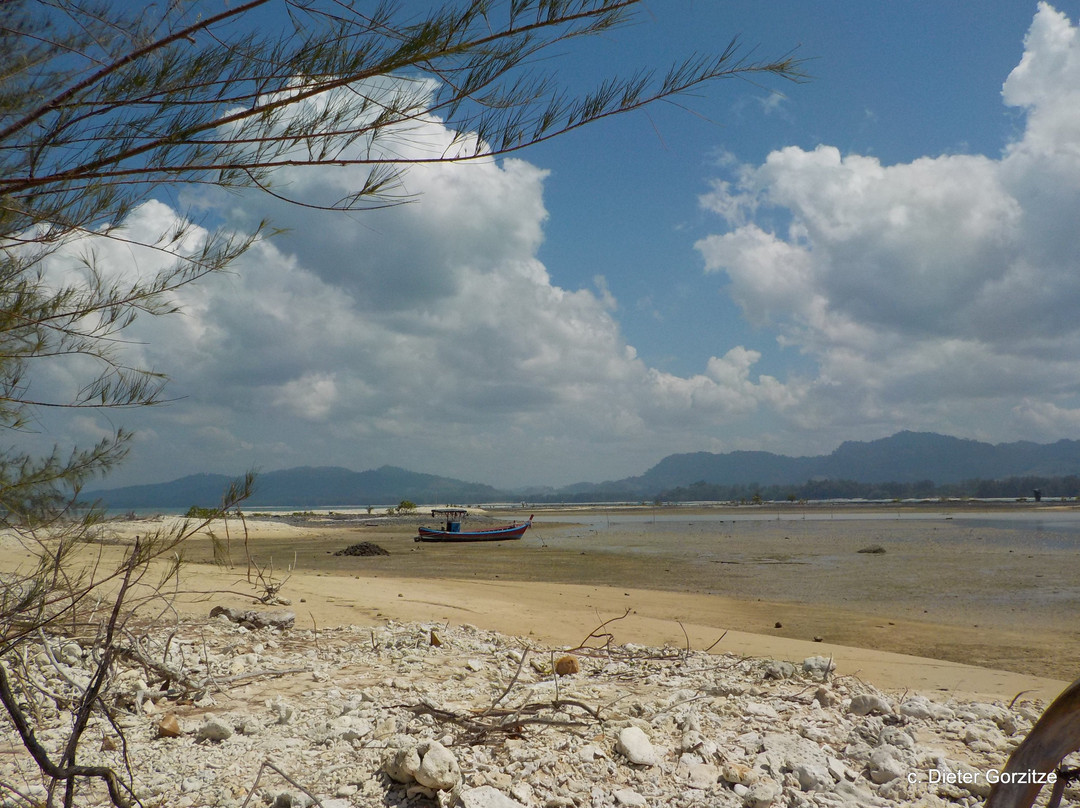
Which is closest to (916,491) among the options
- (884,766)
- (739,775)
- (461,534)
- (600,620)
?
(461,534)

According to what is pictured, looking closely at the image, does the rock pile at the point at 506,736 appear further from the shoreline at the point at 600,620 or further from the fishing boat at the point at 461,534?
the fishing boat at the point at 461,534

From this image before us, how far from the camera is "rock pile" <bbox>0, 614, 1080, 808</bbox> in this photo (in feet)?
9.50

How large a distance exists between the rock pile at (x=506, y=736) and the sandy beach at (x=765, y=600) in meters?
0.95

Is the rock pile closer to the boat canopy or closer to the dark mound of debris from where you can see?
the dark mound of debris

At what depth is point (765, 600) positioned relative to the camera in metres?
13.0

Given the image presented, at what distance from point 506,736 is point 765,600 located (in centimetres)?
1083

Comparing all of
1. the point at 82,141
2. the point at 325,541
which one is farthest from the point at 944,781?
the point at 325,541

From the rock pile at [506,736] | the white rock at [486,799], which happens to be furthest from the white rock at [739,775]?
the white rock at [486,799]

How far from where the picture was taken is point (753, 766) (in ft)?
10.5

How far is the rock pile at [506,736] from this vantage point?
290 centimetres

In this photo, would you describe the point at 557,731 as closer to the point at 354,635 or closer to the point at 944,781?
the point at 944,781

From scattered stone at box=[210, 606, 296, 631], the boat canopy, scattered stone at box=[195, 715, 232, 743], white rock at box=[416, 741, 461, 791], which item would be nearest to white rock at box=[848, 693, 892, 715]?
white rock at box=[416, 741, 461, 791]

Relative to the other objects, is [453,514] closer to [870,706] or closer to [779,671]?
[779,671]

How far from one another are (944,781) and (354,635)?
16.9 feet
